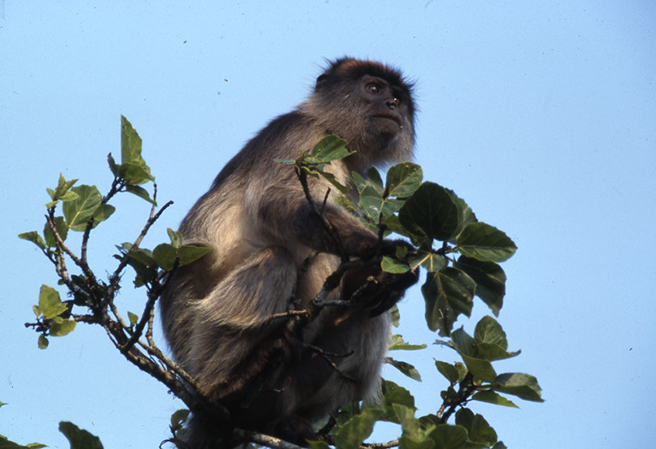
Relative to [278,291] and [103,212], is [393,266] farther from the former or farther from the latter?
[103,212]

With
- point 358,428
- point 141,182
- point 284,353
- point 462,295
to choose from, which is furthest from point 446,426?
point 141,182

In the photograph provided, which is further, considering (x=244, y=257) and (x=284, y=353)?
(x=244, y=257)

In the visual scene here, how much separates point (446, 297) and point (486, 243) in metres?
0.41

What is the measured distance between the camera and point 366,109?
695 centimetres

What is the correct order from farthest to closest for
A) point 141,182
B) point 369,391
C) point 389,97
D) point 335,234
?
point 389,97 < point 369,391 < point 141,182 < point 335,234

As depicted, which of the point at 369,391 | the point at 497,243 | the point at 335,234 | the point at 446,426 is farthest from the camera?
the point at 369,391

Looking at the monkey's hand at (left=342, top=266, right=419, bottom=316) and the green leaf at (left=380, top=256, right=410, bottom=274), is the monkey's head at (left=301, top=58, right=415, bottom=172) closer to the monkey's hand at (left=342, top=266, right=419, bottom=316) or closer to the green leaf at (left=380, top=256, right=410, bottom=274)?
the monkey's hand at (left=342, top=266, right=419, bottom=316)

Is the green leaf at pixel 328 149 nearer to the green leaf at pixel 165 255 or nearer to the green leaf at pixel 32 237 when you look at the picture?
the green leaf at pixel 165 255

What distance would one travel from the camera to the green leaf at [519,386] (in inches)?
169

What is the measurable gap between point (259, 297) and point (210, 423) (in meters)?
0.95

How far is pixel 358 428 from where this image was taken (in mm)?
3328

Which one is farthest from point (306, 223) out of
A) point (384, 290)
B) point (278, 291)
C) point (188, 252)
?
point (188, 252)

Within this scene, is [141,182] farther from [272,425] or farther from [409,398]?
[409,398]

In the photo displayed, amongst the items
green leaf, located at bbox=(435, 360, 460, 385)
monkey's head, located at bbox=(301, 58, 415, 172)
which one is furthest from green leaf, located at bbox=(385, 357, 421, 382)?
monkey's head, located at bbox=(301, 58, 415, 172)
